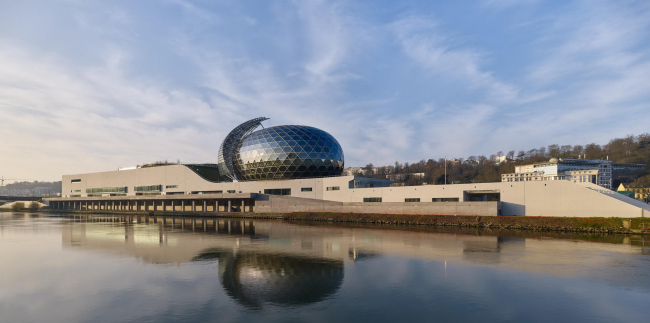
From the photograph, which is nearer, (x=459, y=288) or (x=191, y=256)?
(x=459, y=288)

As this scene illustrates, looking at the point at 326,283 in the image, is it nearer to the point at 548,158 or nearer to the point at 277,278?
the point at 277,278

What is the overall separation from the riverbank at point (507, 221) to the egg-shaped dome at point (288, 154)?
1488 centimetres

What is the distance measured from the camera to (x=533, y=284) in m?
14.9

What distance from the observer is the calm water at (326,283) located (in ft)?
37.8

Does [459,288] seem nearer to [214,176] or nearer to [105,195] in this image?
[214,176]

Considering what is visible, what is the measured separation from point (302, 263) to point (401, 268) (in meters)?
5.21

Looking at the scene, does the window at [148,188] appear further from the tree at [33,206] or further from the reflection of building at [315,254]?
the reflection of building at [315,254]

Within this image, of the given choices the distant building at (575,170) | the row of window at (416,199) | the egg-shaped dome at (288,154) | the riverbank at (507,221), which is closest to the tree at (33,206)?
the egg-shaped dome at (288,154)

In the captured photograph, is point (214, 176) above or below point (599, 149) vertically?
below

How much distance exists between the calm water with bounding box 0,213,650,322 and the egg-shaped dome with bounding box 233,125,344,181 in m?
41.5

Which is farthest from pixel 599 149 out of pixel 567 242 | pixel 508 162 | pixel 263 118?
Answer: pixel 567 242

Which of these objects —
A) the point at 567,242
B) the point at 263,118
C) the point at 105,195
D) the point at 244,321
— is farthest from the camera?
the point at 105,195

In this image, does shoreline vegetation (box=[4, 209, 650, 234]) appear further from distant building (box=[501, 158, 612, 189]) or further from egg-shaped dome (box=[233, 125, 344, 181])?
distant building (box=[501, 158, 612, 189])

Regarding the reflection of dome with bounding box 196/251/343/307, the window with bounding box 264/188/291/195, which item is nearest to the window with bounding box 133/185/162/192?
the window with bounding box 264/188/291/195
